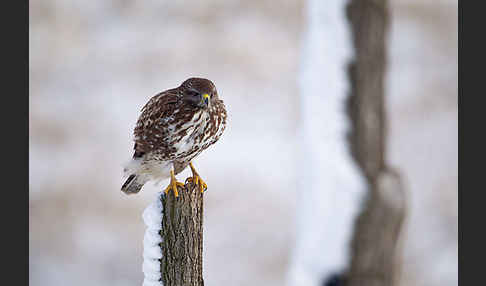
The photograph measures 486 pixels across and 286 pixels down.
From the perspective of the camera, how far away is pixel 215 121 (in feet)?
5.42

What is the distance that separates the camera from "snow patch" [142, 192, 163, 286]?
155 centimetres

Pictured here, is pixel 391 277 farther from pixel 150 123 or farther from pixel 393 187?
pixel 150 123

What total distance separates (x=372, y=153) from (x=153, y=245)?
1.06 metres

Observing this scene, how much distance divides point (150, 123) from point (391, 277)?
3.82ft

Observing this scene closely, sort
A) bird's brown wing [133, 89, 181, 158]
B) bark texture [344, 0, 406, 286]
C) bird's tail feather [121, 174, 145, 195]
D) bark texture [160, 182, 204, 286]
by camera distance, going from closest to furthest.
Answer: bark texture [344, 0, 406, 286] → bark texture [160, 182, 204, 286] → bird's brown wing [133, 89, 181, 158] → bird's tail feather [121, 174, 145, 195]

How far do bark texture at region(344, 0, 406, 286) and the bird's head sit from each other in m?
0.88

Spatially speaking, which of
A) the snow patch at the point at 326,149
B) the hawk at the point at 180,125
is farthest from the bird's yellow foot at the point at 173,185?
the snow patch at the point at 326,149

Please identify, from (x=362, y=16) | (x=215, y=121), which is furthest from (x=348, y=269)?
(x=215, y=121)

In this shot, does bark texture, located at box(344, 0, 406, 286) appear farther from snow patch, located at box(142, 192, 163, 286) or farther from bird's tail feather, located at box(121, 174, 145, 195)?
bird's tail feather, located at box(121, 174, 145, 195)

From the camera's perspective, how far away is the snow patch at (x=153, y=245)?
1.55m

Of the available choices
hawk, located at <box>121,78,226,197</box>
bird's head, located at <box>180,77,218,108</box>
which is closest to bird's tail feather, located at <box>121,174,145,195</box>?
hawk, located at <box>121,78,226,197</box>

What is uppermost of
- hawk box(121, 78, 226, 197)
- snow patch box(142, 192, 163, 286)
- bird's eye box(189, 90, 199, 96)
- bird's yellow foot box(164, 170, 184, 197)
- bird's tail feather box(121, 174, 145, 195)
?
bird's eye box(189, 90, 199, 96)

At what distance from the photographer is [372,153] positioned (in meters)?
0.70

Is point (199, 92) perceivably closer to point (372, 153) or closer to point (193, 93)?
point (193, 93)
